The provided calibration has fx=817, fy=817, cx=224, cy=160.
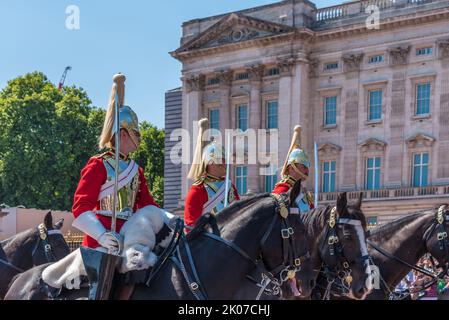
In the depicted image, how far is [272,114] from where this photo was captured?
1654 inches

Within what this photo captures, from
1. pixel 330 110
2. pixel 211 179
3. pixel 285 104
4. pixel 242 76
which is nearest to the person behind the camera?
pixel 211 179

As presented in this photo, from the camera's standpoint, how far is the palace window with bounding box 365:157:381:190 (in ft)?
127

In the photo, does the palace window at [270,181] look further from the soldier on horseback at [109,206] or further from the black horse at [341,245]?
the soldier on horseback at [109,206]

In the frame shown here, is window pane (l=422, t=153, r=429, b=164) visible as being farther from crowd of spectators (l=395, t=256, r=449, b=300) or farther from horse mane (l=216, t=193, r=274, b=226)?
horse mane (l=216, t=193, r=274, b=226)

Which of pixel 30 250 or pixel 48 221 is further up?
pixel 48 221

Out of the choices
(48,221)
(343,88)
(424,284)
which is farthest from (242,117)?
(48,221)

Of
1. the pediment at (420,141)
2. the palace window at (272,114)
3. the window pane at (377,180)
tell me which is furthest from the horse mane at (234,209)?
the palace window at (272,114)

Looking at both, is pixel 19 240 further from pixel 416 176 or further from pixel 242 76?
pixel 242 76

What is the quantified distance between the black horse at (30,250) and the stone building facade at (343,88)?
2838cm

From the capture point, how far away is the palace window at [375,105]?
38812 mm

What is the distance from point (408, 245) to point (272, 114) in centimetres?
3321

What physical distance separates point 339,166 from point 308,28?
7041mm

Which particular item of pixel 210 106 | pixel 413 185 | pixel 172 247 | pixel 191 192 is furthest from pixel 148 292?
pixel 210 106

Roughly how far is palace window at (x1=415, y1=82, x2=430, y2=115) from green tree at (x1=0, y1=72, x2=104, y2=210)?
60.3ft
